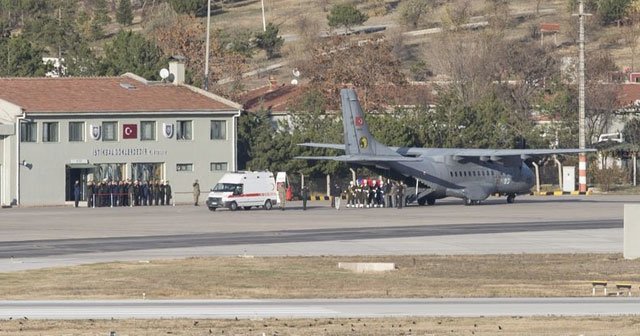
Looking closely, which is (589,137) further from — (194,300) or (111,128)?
(194,300)

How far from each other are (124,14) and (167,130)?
8483 cm

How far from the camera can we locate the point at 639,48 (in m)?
154

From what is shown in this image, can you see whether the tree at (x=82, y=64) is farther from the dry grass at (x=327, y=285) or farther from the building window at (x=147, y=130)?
the dry grass at (x=327, y=285)

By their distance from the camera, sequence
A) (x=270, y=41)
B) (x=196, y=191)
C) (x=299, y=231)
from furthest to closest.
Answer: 1. (x=270, y=41)
2. (x=196, y=191)
3. (x=299, y=231)

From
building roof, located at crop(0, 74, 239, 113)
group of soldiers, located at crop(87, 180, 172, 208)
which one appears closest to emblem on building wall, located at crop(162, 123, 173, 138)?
building roof, located at crop(0, 74, 239, 113)

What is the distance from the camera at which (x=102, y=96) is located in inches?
3460

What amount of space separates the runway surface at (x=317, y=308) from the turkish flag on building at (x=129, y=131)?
188ft

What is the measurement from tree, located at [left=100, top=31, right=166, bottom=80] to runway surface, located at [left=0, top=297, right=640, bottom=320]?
245ft

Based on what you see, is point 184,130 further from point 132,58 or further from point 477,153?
point 477,153

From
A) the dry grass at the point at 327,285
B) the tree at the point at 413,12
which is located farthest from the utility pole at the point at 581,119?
the tree at the point at 413,12

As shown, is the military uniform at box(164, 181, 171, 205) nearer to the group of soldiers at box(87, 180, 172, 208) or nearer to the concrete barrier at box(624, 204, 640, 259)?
the group of soldiers at box(87, 180, 172, 208)

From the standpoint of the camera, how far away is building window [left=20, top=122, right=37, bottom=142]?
83.1 m

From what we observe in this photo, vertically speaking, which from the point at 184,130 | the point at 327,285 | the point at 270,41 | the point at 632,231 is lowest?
the point at 327,285

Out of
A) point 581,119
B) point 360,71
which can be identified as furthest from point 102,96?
point 360,71
